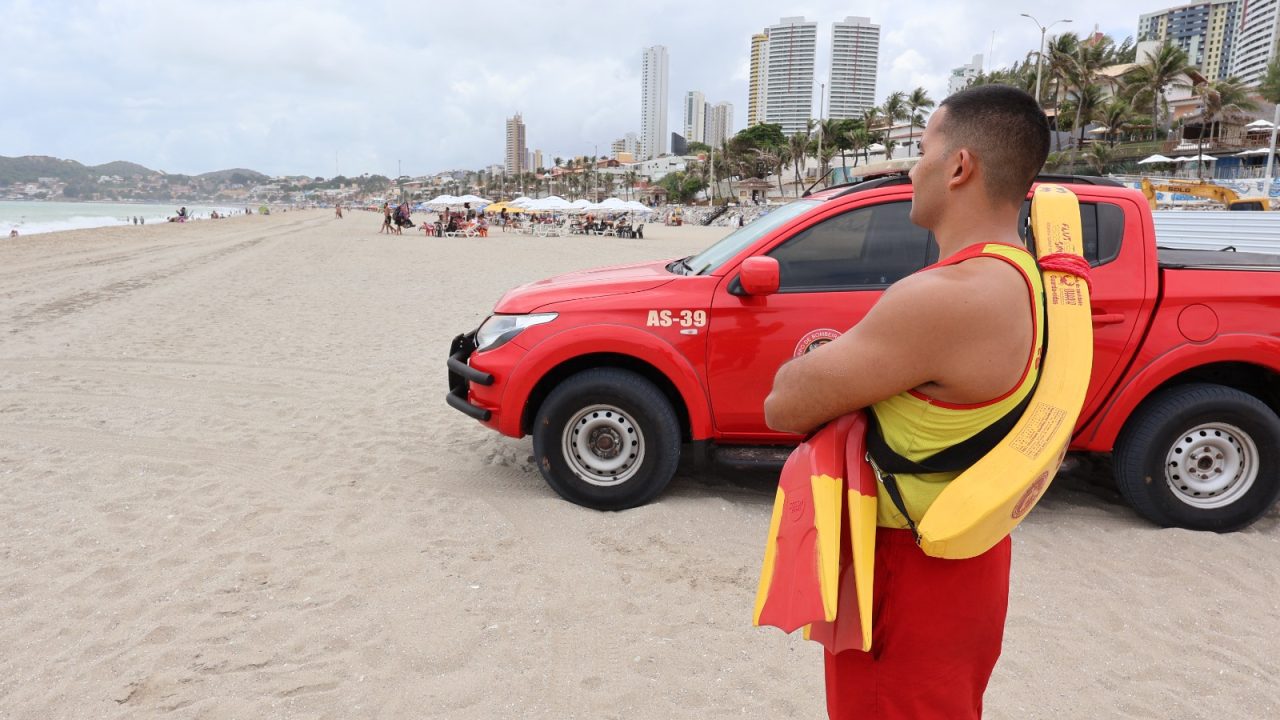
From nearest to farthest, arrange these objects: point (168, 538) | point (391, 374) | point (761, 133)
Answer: point (168, 538)
point (391, 374)
point (761, 133)

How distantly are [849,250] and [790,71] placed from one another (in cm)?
17181

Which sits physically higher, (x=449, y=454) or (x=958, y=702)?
(x=958, y=702)

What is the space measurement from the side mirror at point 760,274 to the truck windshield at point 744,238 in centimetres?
52

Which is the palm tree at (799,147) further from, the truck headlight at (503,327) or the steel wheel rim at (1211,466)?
the truck headlight at (503,327)

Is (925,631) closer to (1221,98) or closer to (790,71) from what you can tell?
(1221,98)

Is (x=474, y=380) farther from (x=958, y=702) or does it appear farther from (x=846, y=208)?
(x=958, y=702)

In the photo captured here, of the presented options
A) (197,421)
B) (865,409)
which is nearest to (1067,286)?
(865,409)

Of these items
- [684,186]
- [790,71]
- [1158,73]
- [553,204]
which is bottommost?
[553,204]

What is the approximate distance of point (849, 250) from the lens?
171 inches

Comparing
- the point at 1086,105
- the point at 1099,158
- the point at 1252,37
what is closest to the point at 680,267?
the point at 1099,158

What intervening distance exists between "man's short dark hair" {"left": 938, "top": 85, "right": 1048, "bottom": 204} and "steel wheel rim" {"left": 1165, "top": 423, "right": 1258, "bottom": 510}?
366 centimetres

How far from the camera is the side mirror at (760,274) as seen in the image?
3834 mm

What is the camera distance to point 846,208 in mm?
4344

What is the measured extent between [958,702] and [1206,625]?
2712mm
